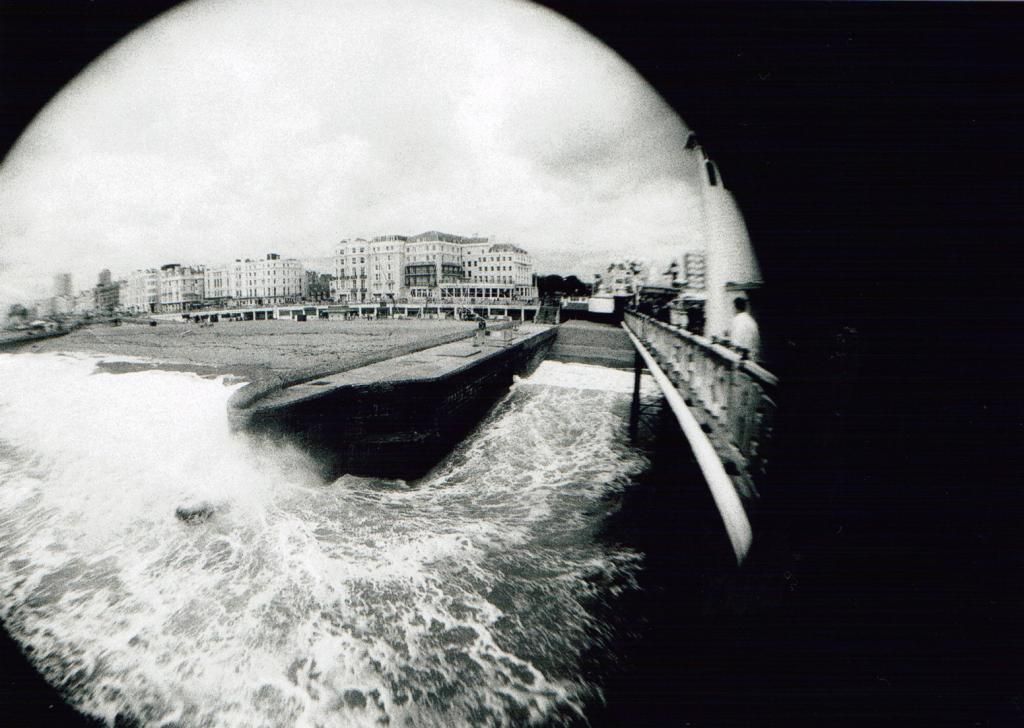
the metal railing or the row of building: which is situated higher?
the row of building

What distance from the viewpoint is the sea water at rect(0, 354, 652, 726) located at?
12.8ft

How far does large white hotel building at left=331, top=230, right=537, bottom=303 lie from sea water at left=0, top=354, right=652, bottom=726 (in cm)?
2393

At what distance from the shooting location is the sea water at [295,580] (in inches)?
153

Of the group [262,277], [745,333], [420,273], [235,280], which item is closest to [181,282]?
[235,280]

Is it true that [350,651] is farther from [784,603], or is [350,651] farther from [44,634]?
[784,603]

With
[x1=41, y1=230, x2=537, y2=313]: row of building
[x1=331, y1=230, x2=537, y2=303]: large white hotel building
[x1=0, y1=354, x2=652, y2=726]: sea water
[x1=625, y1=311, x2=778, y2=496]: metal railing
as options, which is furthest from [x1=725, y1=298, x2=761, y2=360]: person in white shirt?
[x1=331, y1=230, x2=537, y2=303]: large white hotel building

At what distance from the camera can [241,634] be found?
14.6ft

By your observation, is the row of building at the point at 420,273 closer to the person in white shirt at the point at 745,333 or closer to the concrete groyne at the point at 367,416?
the concrete groyne at the point at 367,416

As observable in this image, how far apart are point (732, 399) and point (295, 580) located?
211 inches

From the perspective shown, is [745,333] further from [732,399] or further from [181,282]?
[181,282]

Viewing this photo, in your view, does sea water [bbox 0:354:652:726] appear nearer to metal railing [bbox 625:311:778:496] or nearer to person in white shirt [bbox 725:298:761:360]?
metal railing [bbox 625:311:778:496]

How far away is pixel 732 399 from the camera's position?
12.0ft

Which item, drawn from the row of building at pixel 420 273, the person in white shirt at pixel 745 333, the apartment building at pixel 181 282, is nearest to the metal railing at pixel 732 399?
the person in white shirt at pixel 745 333

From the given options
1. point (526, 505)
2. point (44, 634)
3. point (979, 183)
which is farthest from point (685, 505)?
point (44, 634)
